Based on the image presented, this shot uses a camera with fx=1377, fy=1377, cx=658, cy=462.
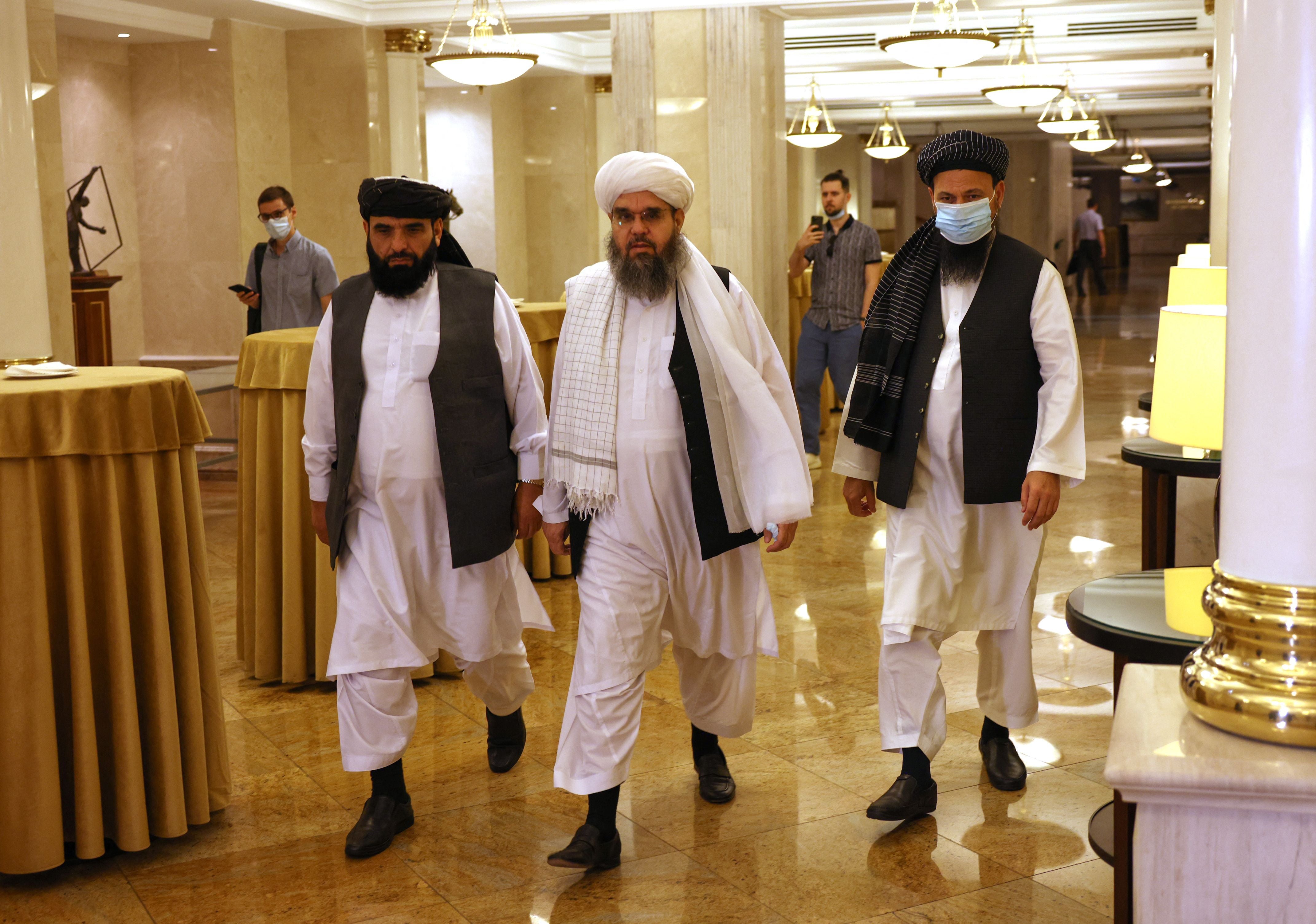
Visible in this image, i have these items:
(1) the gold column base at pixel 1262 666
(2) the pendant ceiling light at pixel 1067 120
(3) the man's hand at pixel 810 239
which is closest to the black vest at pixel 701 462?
(1) the gold column base at pixel 1262 666

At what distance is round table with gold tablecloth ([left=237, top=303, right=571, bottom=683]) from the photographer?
4.45 m

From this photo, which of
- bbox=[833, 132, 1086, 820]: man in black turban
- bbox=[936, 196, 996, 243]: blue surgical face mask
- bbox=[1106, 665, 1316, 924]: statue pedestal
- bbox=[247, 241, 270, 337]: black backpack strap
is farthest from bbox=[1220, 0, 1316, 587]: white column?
bbox=[247, 241, 270, 337]: black backpack strap

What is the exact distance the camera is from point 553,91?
1584 centimetres

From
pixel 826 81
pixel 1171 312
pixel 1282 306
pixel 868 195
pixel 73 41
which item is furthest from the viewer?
pixel 868 195

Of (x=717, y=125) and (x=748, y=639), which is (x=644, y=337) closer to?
(x=748, y=639)

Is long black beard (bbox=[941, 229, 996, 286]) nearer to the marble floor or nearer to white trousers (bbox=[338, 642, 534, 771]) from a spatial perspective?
the marble floor

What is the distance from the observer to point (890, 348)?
3.46 m

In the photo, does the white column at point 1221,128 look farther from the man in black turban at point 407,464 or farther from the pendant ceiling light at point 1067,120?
the pendant ceiling light at point 1067,120

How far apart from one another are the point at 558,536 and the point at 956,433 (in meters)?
1.02

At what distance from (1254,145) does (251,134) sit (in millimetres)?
10730

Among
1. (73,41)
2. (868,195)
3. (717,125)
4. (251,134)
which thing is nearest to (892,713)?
(717,125)

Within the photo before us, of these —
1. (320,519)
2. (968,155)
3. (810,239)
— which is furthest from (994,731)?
(810,239)

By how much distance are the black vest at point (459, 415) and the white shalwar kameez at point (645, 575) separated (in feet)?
0.55

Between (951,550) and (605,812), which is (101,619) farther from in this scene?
(951,550)
